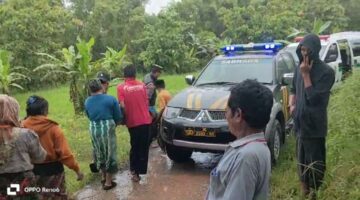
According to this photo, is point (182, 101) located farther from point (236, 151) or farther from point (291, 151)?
point (236, 151)

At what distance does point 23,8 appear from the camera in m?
22.0

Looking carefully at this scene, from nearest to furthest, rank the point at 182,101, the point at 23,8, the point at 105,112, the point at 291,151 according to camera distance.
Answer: the point at 105,112 → the point at 182,101 → the point at 291,151 → the point at 23,8

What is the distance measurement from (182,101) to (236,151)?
14.7 ft

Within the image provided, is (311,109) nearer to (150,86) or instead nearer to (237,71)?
(237,71)

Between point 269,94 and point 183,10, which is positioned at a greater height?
point 183,10

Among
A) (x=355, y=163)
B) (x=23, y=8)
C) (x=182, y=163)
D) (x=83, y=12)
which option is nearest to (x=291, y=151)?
(x=182, y=163)

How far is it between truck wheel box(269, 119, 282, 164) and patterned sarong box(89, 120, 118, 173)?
7.49 ft

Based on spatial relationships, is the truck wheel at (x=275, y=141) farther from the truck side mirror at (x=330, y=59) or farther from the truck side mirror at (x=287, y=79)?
the truck side mirror at (x=330, y=59)

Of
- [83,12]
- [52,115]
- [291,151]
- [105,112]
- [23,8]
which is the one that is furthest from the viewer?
[83,12]

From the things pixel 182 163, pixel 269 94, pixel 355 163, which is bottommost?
pixel 182 163

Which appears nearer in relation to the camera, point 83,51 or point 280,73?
point 280,73

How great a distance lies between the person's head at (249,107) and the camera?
2.09 m

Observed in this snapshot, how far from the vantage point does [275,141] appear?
21.0 ft

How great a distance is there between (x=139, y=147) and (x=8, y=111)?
2857 mm
